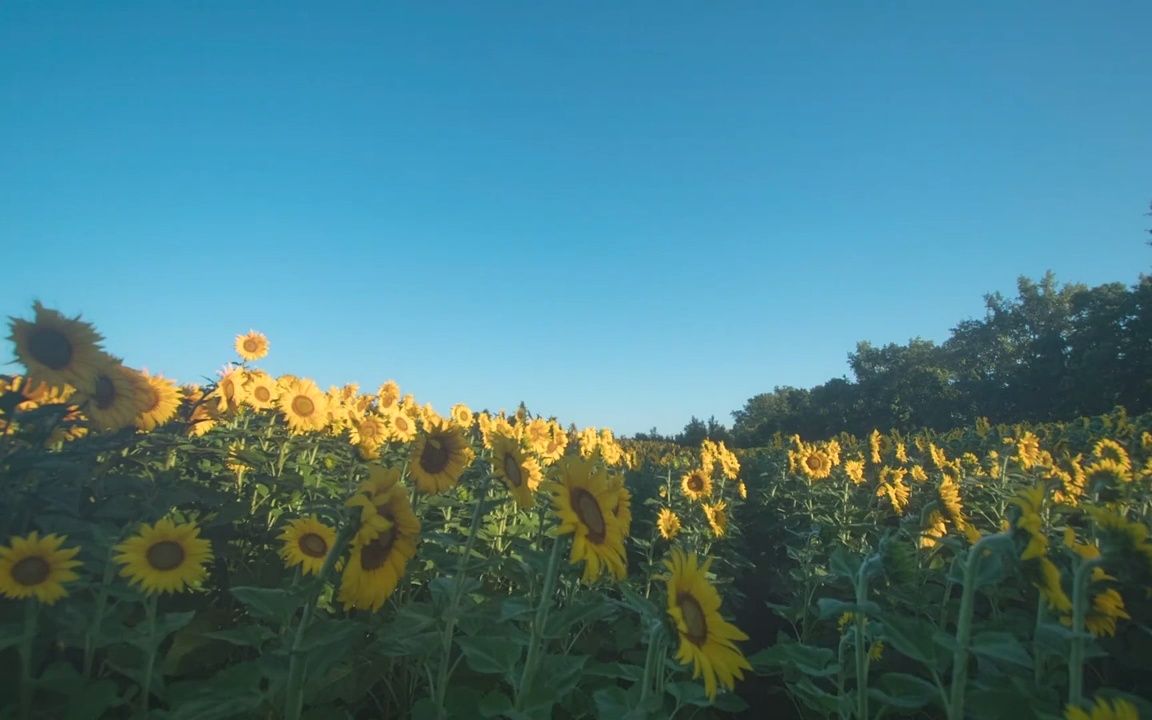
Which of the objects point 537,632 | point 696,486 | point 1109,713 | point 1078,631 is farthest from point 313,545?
point 696,486

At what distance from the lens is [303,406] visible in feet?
17.1

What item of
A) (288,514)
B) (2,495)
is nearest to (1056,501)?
(288,514)

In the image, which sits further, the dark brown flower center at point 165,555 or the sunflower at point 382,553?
the dark brown flower center at point 165,555

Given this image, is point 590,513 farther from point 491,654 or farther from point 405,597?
point 405,597

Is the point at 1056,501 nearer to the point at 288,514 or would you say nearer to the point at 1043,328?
the point at 288,514

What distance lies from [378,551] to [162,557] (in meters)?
0.93

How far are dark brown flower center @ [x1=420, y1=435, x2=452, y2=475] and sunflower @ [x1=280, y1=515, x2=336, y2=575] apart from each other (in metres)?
0.62

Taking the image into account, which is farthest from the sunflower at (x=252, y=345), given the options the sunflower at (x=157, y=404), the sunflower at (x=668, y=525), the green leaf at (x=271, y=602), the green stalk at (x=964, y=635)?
the green stalk at (x=964, y=635)

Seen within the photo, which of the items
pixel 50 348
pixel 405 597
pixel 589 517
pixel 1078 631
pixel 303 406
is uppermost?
pixel 303 406

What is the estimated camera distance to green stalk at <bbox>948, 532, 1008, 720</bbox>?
1.85m

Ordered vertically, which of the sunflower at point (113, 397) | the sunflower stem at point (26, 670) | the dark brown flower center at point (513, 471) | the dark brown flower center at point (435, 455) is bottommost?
the sunflower stem at point (26, 670)

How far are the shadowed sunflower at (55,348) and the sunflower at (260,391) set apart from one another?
7.77 feet

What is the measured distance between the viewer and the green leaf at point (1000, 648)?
1729 millimetres

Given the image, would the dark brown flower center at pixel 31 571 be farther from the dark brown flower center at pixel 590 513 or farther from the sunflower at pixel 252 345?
the sunflower at pixel 252 345
